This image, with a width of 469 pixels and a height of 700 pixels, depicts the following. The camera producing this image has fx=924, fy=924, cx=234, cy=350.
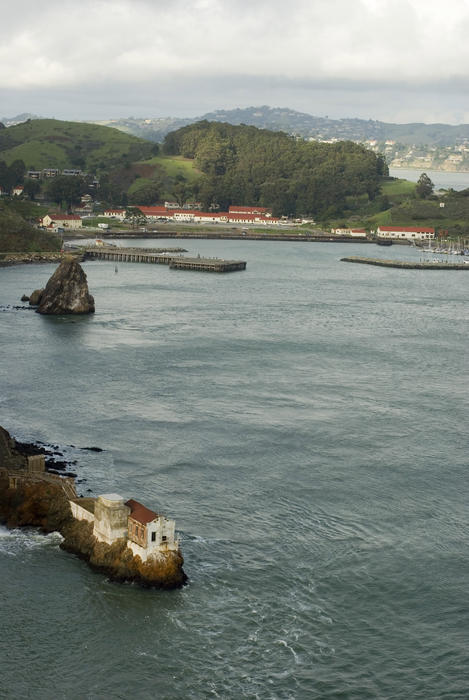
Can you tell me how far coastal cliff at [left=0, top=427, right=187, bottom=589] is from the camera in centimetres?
2850

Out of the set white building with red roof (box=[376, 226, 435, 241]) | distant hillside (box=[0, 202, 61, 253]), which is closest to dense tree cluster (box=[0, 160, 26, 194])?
distant hillside (box=[0, 202, 61, 253])

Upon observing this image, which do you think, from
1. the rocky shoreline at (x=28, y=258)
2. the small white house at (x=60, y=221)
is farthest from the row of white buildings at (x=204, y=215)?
the rocky shoreline at (x=28, y=258)

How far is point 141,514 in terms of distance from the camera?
28672mm

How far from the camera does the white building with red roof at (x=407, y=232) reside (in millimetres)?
170000

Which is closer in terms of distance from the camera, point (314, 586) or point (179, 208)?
point (314, 586)

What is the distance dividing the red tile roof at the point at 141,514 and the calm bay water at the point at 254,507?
216 cm

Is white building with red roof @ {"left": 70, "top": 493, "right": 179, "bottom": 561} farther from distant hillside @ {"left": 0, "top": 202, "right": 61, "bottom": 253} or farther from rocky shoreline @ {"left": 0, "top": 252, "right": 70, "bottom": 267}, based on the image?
distant hillside @ {"left": 0, "top": 202, "right": 61, "bottom": 253}

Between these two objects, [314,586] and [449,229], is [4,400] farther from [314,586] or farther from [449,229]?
[449,229]

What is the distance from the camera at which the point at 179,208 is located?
7466 inches

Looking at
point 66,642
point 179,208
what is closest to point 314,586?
point 66,642

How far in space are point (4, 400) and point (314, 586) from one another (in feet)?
77.8

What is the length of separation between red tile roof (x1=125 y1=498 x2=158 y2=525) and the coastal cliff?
40.6 inches

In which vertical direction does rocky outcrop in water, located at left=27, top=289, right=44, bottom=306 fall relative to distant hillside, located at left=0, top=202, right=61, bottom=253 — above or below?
below

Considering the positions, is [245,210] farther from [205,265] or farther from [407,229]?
[205,265]
